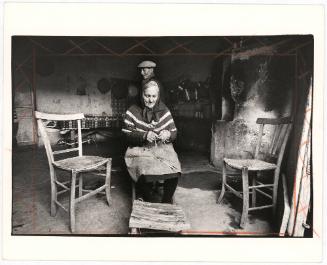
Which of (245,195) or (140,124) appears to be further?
(140,124)

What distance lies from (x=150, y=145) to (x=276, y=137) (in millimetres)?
1302

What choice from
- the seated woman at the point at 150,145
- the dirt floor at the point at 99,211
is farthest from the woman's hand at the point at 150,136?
the dirt floor at the point at 99,211

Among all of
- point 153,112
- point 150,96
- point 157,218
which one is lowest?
point 157,218

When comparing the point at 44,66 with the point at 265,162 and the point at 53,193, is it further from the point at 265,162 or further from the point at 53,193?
the point at 265,162

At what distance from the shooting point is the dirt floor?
257 cm

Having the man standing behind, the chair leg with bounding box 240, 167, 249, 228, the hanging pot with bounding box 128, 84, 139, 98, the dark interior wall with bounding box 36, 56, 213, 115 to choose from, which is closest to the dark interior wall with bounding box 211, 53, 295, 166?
the dark interior wall with bounding box 36, 56, 213, 115

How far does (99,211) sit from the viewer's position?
2850mm

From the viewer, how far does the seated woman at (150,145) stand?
2.55m

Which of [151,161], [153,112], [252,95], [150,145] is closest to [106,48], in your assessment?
[153,112]

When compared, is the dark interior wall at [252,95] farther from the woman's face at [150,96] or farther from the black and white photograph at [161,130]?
the woman's face at [150,96]

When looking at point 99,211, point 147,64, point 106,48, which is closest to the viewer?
point 106,48

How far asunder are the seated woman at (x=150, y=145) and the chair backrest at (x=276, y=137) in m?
0.92
